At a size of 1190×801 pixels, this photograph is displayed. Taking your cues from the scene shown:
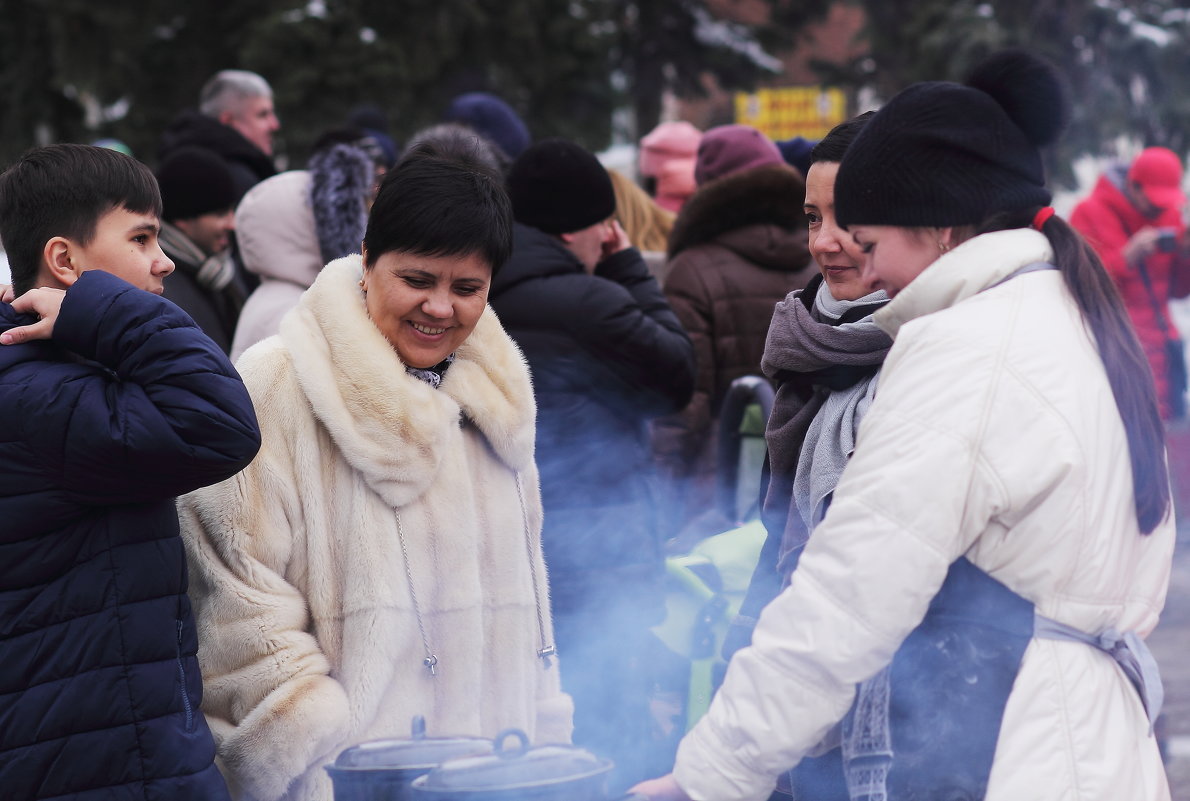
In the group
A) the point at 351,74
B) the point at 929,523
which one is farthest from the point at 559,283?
the point at 351,74

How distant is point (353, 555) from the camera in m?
2.55

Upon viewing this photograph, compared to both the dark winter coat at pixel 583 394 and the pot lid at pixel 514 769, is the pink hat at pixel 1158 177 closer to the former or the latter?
the dark winter coat at pixel 583 394

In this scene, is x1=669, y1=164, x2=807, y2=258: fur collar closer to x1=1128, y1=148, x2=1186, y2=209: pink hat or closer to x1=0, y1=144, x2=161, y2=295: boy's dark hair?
x1=0, y1=144, x2=161, y2=295: boy's dark hair

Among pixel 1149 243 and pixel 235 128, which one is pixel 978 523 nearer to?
pixel 235 128

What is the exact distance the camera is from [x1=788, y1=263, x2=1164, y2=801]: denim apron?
2.00 meters

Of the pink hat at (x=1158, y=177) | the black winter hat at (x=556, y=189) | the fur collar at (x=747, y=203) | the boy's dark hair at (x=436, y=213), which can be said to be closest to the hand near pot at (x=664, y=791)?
the boy's dark hair at (x=436, y=213)

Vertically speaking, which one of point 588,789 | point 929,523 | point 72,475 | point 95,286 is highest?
point 95,286

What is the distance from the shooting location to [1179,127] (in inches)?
570

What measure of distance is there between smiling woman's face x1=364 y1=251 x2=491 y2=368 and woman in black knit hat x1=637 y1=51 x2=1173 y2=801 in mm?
845

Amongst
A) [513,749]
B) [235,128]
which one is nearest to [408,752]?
[513,749]

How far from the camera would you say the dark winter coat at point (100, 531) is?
2.16m

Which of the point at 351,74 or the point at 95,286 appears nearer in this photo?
the point at 95,286

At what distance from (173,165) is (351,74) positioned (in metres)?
7.15

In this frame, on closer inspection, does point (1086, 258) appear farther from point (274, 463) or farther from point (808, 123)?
point (808, 123)
